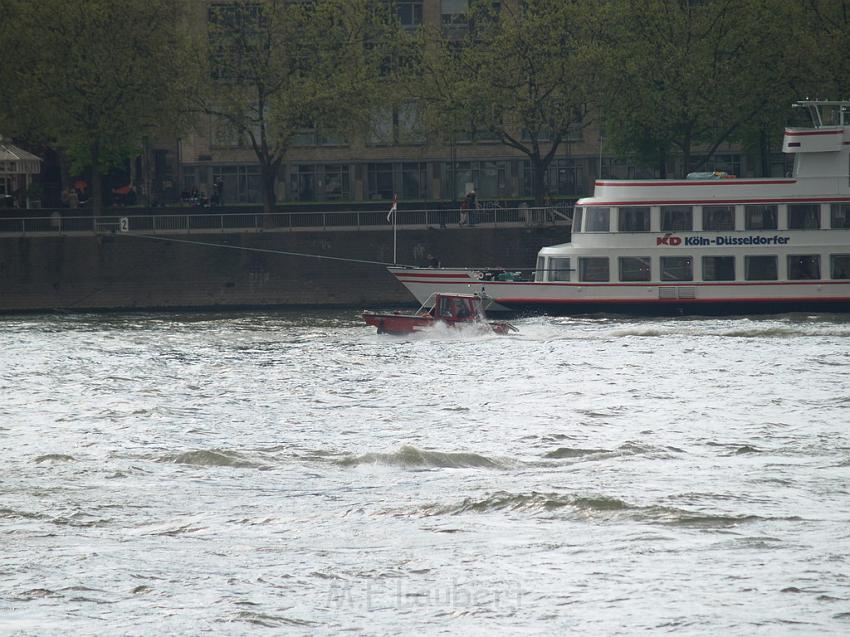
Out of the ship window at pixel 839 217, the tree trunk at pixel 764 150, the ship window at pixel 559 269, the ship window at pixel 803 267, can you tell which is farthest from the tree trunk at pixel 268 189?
the ship window at pixel 839 217

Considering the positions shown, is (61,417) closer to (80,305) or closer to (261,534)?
(261,534)

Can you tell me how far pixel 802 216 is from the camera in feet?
169

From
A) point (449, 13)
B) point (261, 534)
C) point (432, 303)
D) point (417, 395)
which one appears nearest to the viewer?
point (261, 534)

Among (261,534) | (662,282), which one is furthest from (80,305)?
(261,534)

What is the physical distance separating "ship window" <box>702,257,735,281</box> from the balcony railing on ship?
10874mm

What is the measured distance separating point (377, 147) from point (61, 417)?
54549 mm

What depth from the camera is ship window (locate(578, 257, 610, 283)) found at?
51.6 m

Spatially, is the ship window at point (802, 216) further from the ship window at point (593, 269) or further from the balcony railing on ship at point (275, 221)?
the balcony railing on ship at point (275, 221)

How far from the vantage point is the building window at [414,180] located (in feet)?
284

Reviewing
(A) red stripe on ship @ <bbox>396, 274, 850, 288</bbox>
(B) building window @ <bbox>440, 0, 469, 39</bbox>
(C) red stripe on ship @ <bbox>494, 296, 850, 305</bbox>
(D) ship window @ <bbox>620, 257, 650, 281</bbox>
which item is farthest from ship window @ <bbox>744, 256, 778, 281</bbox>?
(B) building window @ <bbox>440, 0, 469, 39</bbox>

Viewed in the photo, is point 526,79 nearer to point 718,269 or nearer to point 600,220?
point 600,220

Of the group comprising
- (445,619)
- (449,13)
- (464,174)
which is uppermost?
(449,13)

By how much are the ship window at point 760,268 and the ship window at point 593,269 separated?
463 centimetres

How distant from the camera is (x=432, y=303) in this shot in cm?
5266
